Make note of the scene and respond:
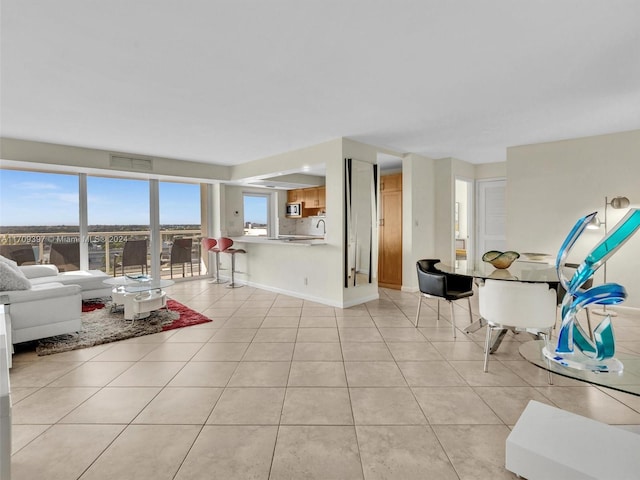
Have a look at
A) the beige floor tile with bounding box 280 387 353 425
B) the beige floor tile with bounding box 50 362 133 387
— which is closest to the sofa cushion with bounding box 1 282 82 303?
the beige floor tile with bounding box 50 362 133 387

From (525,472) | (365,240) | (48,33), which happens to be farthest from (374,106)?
(525,472)

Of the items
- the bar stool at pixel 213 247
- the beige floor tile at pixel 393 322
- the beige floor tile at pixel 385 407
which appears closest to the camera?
the beige floor tile at pixel 385 407

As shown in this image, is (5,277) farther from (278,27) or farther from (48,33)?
(278,27)

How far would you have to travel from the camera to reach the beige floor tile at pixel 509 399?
2113mm

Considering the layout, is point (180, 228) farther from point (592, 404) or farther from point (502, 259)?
point (592, 404)

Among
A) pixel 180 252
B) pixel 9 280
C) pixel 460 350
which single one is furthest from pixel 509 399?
pixel 180 252

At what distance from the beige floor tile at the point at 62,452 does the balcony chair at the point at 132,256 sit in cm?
477

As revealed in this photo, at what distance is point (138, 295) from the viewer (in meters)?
4.18

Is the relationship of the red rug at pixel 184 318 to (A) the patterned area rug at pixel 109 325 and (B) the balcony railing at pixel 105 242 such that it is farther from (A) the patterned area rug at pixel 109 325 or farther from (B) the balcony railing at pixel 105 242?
(B) the balcony railing at pixel 105 242

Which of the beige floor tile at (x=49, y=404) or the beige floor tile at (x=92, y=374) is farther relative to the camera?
the beige floor tile at (x=92, y=374)

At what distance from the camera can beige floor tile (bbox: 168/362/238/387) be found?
256 cm

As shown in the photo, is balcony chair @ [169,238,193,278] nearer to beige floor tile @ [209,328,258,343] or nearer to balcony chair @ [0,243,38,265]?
balcony chair @ [0,243,38,265]

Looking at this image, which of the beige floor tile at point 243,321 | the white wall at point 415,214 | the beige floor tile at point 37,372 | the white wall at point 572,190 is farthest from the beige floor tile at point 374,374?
the white wall at point 572,190

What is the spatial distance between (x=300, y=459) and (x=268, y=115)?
10.9 ft
